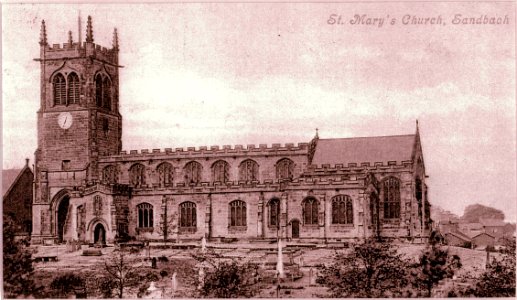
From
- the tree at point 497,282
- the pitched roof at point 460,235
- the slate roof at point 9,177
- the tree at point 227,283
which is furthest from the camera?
the pitched roof at point 460,235

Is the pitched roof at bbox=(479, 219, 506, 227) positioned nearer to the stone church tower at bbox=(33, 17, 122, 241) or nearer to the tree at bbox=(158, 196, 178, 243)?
the tree at bbox=(158, 196, 178, 243)

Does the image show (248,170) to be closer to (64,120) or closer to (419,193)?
(419,193)

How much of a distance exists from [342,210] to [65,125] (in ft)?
78.5

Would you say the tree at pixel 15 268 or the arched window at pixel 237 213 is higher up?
the arched window at pixel 237 213

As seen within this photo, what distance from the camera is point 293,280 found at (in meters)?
42.3

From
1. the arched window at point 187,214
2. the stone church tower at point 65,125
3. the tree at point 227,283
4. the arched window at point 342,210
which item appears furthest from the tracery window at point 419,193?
the stone church tower at point 65,125

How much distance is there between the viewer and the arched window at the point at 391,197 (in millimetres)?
59750

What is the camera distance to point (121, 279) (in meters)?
40.9

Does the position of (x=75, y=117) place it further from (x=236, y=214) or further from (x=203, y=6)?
(x=203, y=6)

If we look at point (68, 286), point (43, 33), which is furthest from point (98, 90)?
point (68, 286)

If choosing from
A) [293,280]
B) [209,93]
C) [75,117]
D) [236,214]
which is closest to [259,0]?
[209,93]

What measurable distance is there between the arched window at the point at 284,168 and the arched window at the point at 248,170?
6.27 feet

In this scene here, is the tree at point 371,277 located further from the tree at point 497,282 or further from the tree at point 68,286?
the tree at point 68,286

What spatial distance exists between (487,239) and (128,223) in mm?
29748
